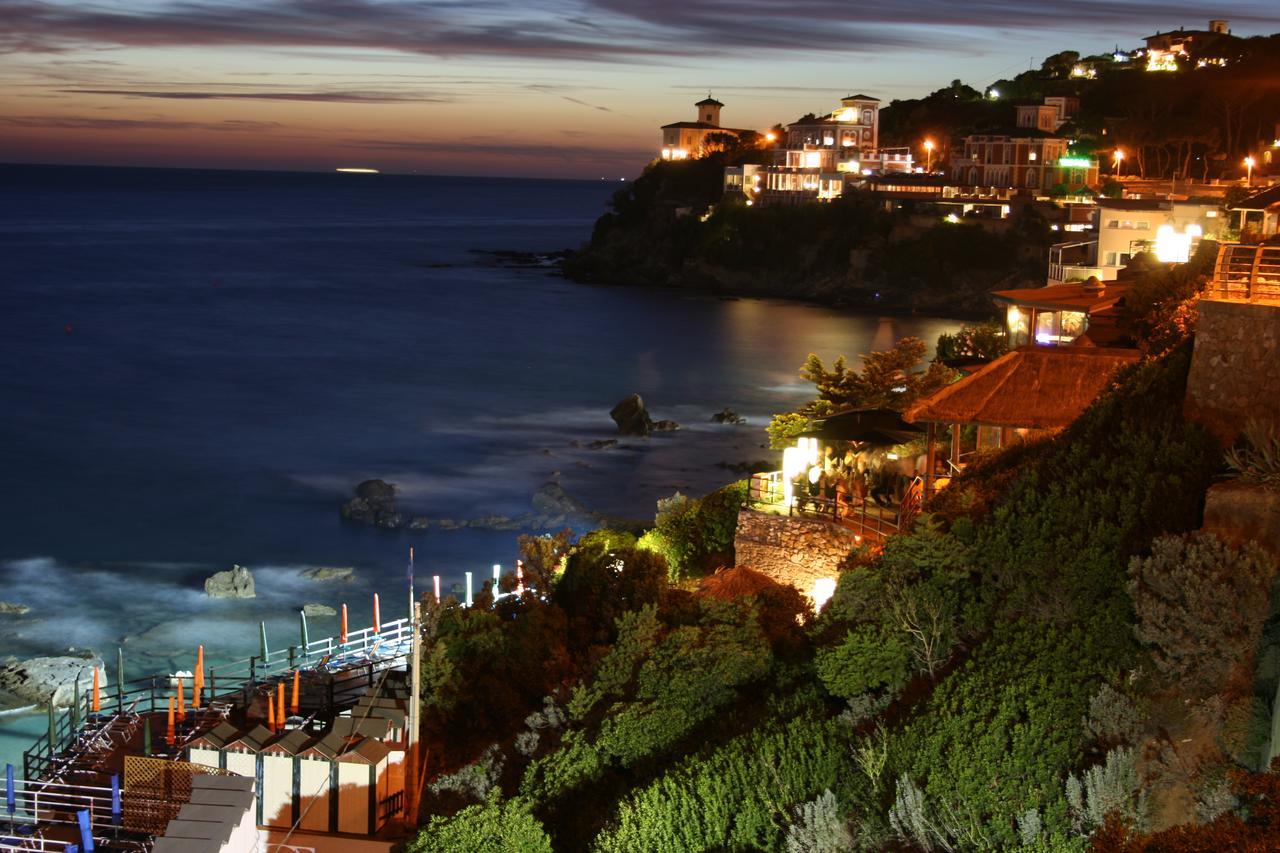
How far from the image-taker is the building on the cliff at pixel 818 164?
81.9 meters

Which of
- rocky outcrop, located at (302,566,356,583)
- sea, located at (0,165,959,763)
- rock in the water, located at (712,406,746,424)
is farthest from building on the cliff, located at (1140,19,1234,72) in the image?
rocky outcrop, located at (302,566,356,583)

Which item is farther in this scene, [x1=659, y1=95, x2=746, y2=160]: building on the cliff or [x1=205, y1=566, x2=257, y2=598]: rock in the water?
[x1=659, y1=95, x2=746, y2=160]: building on the cliff

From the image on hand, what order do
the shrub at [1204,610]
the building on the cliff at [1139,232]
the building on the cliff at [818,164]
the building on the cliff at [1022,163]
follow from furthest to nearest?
the building on the cliff at [818,164] → the building on the cliff at [1022,163] → the building on the cliff at [1139,232] → the shrub at [1204,610]

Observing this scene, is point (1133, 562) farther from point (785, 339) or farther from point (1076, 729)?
point (785, 339)

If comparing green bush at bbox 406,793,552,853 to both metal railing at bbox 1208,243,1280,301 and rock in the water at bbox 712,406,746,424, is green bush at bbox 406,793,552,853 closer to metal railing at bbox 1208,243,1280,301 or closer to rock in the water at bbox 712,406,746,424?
metal railing at bbox 1208,243,1280,301

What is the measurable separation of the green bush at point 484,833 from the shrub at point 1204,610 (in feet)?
13.5

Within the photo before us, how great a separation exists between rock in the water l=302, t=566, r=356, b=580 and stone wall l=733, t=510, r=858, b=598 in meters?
10.7

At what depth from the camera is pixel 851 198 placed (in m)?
76.8

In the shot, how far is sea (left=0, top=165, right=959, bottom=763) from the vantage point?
23781 mm

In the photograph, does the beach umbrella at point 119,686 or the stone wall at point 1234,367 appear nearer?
the stone wall at point 1234,367

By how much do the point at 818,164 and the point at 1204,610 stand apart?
77.8 meters

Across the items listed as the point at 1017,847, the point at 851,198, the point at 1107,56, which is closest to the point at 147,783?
the point at 1017,847

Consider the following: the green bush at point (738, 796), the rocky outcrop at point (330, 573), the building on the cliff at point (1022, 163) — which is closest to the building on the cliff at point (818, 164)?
the building on the cliff at point (1022, 163)

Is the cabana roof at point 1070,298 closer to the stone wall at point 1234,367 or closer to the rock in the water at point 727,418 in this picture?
the stone wall at point 1234,367
